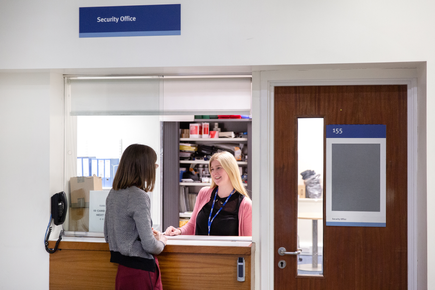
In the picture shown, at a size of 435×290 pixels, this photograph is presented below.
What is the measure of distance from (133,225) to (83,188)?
28.3 inches

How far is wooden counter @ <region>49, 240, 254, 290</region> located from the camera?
252 cm

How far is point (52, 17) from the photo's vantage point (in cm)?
255

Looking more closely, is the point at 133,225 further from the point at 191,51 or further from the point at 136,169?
the point at 191,51

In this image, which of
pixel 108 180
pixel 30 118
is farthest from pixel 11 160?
pixel 108 180

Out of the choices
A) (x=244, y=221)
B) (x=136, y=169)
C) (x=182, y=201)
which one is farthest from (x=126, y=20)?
(x=182, y=201)

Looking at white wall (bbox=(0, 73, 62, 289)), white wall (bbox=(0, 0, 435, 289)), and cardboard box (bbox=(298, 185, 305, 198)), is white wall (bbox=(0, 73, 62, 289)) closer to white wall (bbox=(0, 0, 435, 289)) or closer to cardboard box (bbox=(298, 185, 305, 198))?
white wall (bbox=(0, 0, 435, 289))

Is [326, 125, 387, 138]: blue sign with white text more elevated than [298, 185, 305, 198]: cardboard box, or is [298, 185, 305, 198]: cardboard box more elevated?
[326, 125, 387, 138]: blue sign with white text

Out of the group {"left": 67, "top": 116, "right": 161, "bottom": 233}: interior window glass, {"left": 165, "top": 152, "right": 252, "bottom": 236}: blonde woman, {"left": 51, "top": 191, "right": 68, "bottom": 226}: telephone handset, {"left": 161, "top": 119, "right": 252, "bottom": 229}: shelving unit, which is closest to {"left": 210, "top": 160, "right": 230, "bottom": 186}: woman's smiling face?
{"left": 165, "top": 152, "right": 252, "bottom": 236}: blonde woman

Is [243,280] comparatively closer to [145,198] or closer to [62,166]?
[145,198]

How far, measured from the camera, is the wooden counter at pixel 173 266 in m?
2.52

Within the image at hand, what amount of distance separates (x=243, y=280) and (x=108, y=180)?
1.20m

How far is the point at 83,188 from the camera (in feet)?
9.13

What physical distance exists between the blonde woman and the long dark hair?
1.01 metres

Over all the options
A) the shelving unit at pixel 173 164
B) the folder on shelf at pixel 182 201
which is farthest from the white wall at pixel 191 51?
the folder on shelf at pixel 182 201
